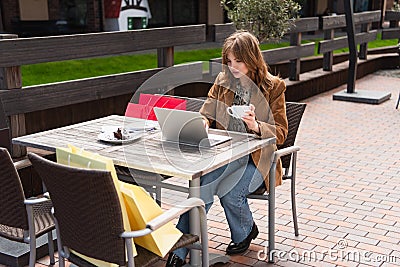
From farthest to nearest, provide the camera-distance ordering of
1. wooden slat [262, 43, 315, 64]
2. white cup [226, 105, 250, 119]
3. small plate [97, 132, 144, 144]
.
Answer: wooden slat [262, 43, 315, 64] < small plate [97, 132, 144, 144] < white cup [226, 105, 250, 119]

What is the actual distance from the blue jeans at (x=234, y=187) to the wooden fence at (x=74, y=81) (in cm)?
137

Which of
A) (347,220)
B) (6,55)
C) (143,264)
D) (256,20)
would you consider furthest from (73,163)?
(256,20)

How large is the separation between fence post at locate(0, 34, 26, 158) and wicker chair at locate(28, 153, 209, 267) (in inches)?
70.4

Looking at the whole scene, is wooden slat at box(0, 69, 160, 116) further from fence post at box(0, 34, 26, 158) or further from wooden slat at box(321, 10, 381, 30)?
wooden slat at box(321, 10, 381, 30)

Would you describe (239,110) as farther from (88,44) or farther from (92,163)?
(88,44)

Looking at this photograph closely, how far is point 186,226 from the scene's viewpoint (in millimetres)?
3049

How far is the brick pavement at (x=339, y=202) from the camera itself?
3395 mm

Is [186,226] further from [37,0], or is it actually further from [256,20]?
[37,0]

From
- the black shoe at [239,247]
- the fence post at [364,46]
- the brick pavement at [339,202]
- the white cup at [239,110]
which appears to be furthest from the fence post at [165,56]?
the fence post at [364,46]

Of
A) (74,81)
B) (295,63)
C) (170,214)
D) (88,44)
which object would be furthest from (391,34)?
(170,214)

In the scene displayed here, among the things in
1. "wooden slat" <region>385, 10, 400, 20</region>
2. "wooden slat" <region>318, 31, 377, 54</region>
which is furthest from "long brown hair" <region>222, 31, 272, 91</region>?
"wooden slat" <region>385, 10, 400, 20</region>

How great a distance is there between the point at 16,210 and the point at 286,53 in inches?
234

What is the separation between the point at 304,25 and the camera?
8.23 meters

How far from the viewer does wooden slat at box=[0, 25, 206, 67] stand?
386 cm
